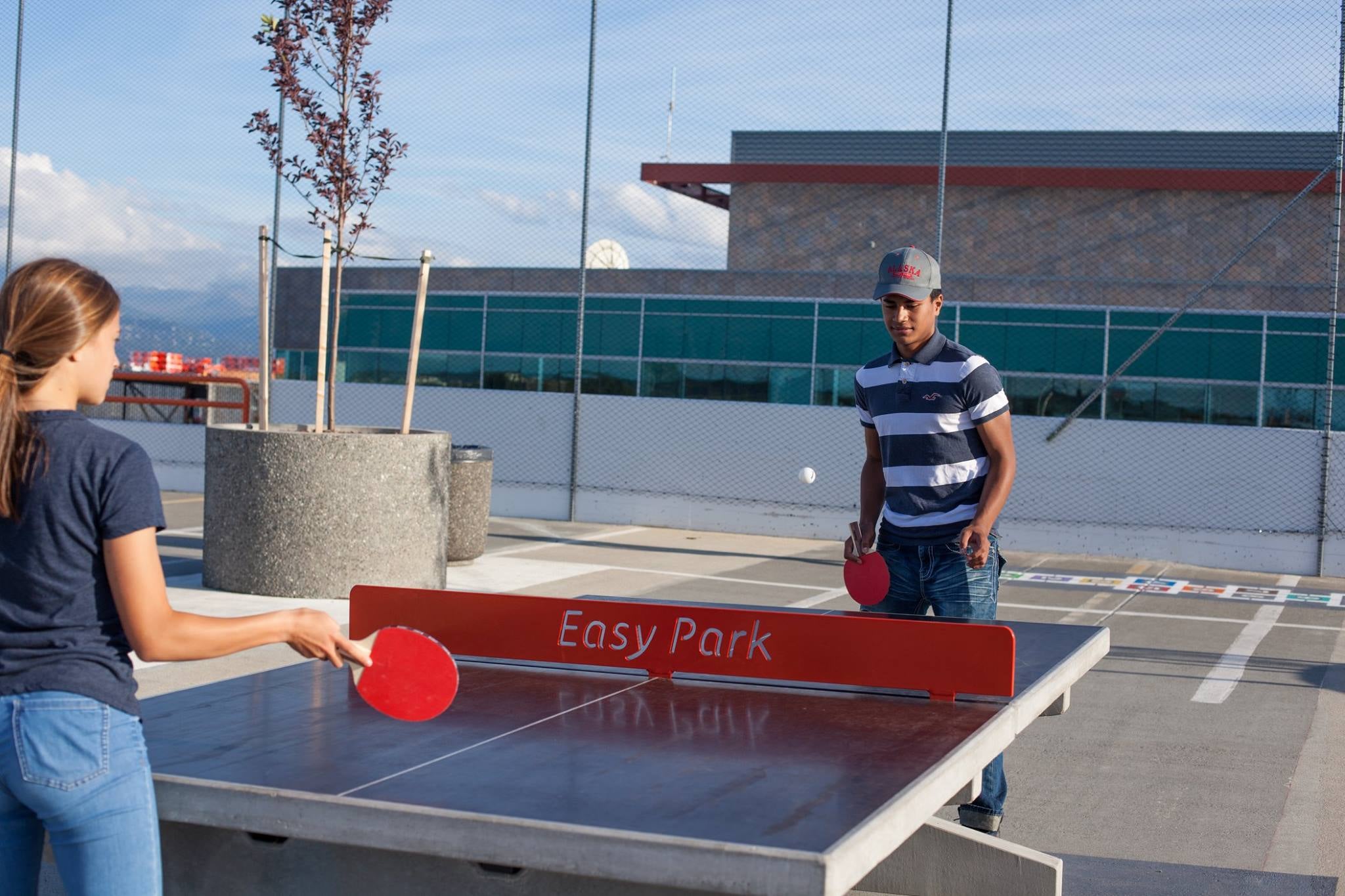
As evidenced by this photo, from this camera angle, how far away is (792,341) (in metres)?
22.9

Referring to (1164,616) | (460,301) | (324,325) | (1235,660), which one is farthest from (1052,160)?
(324,325)

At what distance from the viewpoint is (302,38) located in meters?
10.2

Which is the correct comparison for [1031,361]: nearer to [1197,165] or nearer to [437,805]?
[1197,165]

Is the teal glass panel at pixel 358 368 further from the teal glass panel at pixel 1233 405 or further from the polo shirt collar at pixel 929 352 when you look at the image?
the polo shirt collar at pixel 929 352

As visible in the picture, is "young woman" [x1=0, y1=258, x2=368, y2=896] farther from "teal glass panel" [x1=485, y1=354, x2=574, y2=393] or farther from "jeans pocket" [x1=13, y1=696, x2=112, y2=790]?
"teal glass panel" [x1=485, y1=354, x2=574, y2=393]

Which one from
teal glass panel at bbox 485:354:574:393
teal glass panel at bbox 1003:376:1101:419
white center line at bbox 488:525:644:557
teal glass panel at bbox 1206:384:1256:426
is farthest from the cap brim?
teal glass panel at bbox 1206:384:1256:426

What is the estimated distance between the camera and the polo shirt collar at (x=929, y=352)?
4.96 metres

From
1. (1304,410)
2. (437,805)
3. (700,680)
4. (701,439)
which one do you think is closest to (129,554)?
(437,805)

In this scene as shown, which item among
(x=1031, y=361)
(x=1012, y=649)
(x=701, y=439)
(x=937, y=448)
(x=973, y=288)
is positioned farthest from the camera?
(x=973, y=288)

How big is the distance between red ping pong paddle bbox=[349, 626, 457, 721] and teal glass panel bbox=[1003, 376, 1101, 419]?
1218cm

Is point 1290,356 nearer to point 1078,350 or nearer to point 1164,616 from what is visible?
point 1078,350

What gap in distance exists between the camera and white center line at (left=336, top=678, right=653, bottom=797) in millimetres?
2719

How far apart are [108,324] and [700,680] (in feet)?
6.83

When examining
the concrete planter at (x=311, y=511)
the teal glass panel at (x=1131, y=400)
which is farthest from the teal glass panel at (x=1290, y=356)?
the concrete planter at (x=311, y=511)
